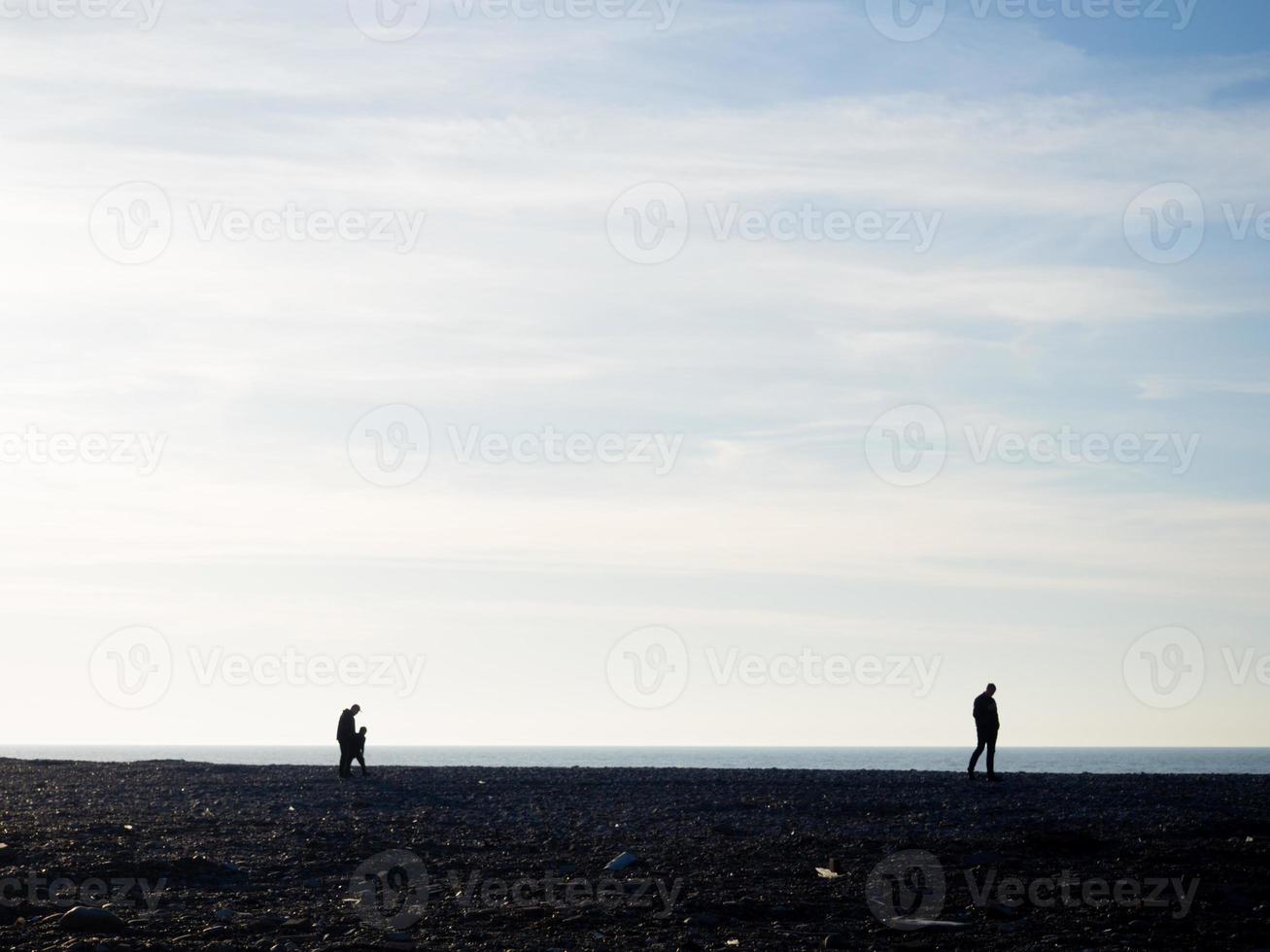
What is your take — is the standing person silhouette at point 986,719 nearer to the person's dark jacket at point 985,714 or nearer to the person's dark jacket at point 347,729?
the person's dark jacket at point 985,714

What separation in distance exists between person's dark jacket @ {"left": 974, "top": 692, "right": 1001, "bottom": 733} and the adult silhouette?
17.2m

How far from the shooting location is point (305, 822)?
2748 cm

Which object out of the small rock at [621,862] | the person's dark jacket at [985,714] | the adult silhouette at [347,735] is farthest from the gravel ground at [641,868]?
the adult silhouette at [347,735]

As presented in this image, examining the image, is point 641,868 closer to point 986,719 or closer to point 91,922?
point 91,922

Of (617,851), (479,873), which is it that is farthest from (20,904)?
(617,851)

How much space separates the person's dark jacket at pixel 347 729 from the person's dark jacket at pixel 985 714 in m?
17.2

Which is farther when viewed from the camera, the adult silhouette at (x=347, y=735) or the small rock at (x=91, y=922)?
the adult silhouette at (x=347, y=735)

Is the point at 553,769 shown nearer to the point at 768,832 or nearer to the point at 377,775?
the point at 377,775

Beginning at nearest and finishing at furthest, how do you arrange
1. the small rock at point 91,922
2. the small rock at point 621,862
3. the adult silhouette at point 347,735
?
the small rock at point 91,922 → the small rock at point 621,862 → the adult silhouette at point 347,735

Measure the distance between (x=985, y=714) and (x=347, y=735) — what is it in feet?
58.0

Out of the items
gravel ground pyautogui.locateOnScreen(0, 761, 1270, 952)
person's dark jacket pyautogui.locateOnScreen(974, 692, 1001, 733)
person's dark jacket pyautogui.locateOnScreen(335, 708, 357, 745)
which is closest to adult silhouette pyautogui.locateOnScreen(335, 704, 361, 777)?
person's dark jacket pyautogui.locateOnScreen(335, 708, 357, 745)

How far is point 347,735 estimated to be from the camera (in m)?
39.3

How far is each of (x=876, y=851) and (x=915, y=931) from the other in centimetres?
635

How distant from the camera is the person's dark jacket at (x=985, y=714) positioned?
1353 inches
